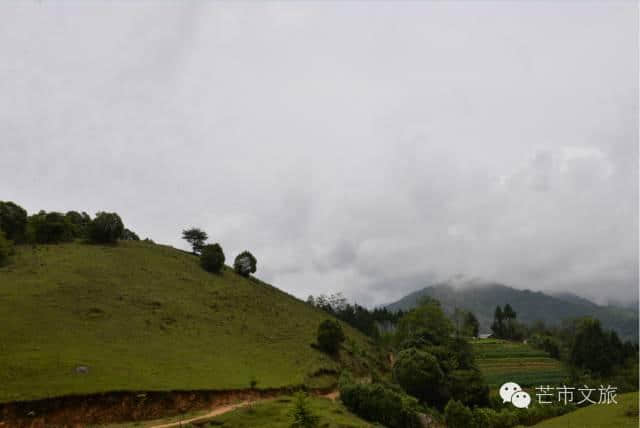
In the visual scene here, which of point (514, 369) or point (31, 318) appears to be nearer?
point (31, 318)

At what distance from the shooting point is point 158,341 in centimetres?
3919

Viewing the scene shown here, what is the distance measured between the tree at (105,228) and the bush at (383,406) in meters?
49.5

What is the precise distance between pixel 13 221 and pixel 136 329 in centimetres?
3464

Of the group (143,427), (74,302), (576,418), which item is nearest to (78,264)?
(74,302)

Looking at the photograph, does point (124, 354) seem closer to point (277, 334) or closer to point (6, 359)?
point (6, 359)

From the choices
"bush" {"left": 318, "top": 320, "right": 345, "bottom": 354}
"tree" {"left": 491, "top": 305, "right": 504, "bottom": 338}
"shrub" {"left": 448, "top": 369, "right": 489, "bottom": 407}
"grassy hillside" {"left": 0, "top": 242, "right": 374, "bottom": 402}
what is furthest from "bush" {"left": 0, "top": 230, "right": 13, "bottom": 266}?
"tree" {"left": 491, "top": 305, "right": 504, "bottom": 338}

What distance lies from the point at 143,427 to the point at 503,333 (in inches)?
5042

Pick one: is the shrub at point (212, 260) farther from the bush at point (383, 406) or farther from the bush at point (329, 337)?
the bush at point (383, 406)

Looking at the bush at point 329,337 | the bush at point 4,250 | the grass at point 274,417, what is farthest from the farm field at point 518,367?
the bush at point 4,250

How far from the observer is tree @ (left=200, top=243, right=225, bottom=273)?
70700 mm

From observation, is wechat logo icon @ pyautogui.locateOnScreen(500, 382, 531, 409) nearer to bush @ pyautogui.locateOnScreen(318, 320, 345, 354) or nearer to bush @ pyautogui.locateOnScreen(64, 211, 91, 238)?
bush @ pyautogui.locateOnScreen(318, 320, 345, 354)

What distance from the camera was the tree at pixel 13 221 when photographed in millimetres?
58750

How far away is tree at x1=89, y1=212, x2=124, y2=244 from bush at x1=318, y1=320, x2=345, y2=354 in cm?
3776

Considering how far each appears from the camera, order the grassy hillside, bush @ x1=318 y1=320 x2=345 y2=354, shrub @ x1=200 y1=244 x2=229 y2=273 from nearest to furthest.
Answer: the grassy hillside
bush @ x1=318 y1=320 x2=345 y2=354
shrub @ x1=200 y1=244 x2=229 y2=273
